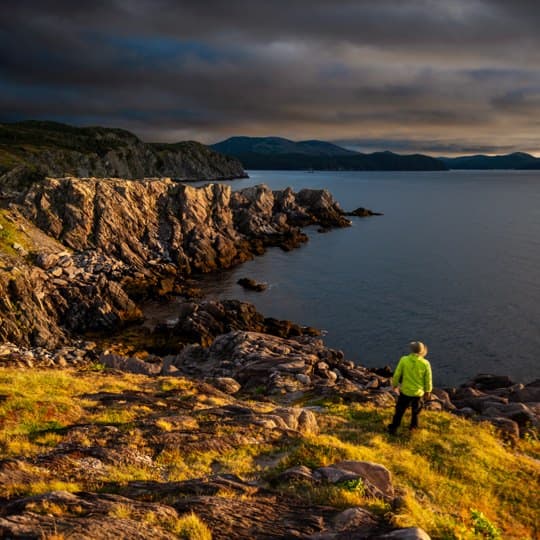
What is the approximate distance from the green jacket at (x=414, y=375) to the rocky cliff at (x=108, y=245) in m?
40.7

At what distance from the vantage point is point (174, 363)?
3916 centimetres

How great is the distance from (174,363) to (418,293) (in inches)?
1658

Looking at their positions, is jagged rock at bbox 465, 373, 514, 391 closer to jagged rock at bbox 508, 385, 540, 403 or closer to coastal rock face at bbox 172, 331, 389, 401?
jagged rock at bbox 508, 385, 540, 403

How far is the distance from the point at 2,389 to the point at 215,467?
1072 cm

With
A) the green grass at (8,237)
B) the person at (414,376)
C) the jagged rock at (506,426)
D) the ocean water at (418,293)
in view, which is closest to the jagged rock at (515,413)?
the jagged rock at (506,426)

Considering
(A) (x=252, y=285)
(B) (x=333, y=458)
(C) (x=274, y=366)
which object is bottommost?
(A) (x=252, y=285)

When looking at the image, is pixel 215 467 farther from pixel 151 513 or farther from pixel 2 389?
pixel 2 389

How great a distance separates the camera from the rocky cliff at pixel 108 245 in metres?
50.3

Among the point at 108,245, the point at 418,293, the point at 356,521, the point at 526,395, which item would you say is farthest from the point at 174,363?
the point at 108,245

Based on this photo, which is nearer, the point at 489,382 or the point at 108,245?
the point at 489,382

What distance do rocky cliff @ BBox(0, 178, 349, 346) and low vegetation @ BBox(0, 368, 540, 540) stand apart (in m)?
33.1

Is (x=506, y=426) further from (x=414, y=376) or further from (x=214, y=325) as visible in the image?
(x=214, y=325)

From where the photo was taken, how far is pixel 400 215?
156m

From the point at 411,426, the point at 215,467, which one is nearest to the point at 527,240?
the point at 411,426
